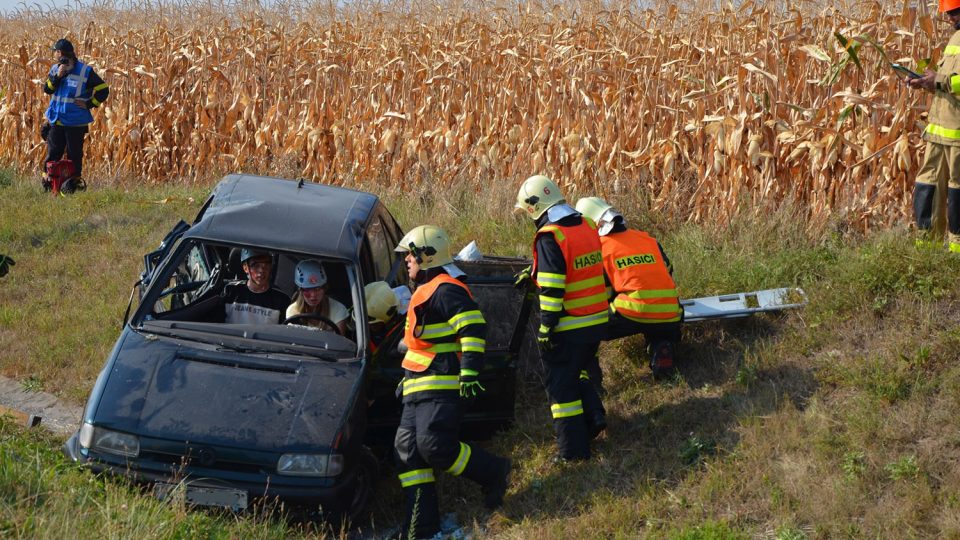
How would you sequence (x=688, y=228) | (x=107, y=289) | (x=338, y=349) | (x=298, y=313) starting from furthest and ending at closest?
1. (x=107, y=289)
2. (x=688, y=228)
3. (x=298, y=313)
4. (x=338, y=349)

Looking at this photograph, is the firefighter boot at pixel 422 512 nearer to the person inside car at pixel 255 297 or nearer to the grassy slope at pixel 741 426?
the grassy slope at pixel 741 426

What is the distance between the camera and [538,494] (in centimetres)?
629

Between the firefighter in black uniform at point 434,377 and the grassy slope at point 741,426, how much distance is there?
0.37 meters

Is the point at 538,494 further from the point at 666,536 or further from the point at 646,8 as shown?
the point at 646,8

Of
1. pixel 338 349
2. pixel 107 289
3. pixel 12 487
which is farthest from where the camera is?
pixel 107 289

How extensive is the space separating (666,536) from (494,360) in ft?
4.97

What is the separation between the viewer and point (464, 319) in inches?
229

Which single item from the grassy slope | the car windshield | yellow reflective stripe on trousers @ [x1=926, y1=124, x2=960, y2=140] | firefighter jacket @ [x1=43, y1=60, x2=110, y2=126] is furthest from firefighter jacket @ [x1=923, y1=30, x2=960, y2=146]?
firefighter jacket @ [x1=43, y1=60, x2=110, y2=126]

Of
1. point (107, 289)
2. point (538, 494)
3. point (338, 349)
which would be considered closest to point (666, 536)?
point (538, 494)

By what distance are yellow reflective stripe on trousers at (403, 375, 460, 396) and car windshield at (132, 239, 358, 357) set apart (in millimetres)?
493

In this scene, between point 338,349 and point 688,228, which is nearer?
point 338,349

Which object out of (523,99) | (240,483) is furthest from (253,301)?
(523,99)

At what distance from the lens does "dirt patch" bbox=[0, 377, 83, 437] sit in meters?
7.45

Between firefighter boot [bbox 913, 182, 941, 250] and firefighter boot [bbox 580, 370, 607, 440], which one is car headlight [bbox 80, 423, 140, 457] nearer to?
firefighter boot [bbox 580, 370, 607, 440]
